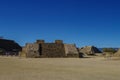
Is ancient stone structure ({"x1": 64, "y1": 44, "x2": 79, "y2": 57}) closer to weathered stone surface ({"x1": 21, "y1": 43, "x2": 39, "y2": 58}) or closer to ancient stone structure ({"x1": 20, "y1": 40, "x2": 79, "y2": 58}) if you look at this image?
ancient stone structure ({"x1": 20, "y1": 40, "x2": 79, "y2": 58})

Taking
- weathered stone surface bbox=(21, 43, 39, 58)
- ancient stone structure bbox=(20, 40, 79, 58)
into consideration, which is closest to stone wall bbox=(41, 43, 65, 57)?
ancient stone structure bbox=(20, 40, 79, 58)

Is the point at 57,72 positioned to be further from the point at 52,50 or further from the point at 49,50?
the point at 52,50

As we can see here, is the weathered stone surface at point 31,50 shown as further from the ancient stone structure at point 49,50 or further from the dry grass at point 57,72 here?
the dry grass at point 57,72

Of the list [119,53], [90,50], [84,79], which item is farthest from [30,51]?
[84,79]

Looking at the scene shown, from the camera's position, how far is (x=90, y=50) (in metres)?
91.5

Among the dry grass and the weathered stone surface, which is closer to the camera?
the dry grass

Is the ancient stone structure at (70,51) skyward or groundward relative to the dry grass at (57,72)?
skyward

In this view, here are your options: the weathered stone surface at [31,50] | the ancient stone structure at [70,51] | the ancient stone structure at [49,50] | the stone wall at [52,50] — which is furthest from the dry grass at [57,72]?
the stone wall at [52,50]

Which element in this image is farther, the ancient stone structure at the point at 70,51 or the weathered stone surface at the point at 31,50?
the ancient stone structure at the point at 70,51

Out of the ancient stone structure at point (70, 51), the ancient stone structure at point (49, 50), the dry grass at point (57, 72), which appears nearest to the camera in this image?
the dry grass at point (57, 72)

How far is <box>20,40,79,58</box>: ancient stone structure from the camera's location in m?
58.4

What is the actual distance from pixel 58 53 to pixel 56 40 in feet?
21.2

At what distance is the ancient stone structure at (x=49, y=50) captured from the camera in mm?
58406

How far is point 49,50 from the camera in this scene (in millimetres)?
60031
